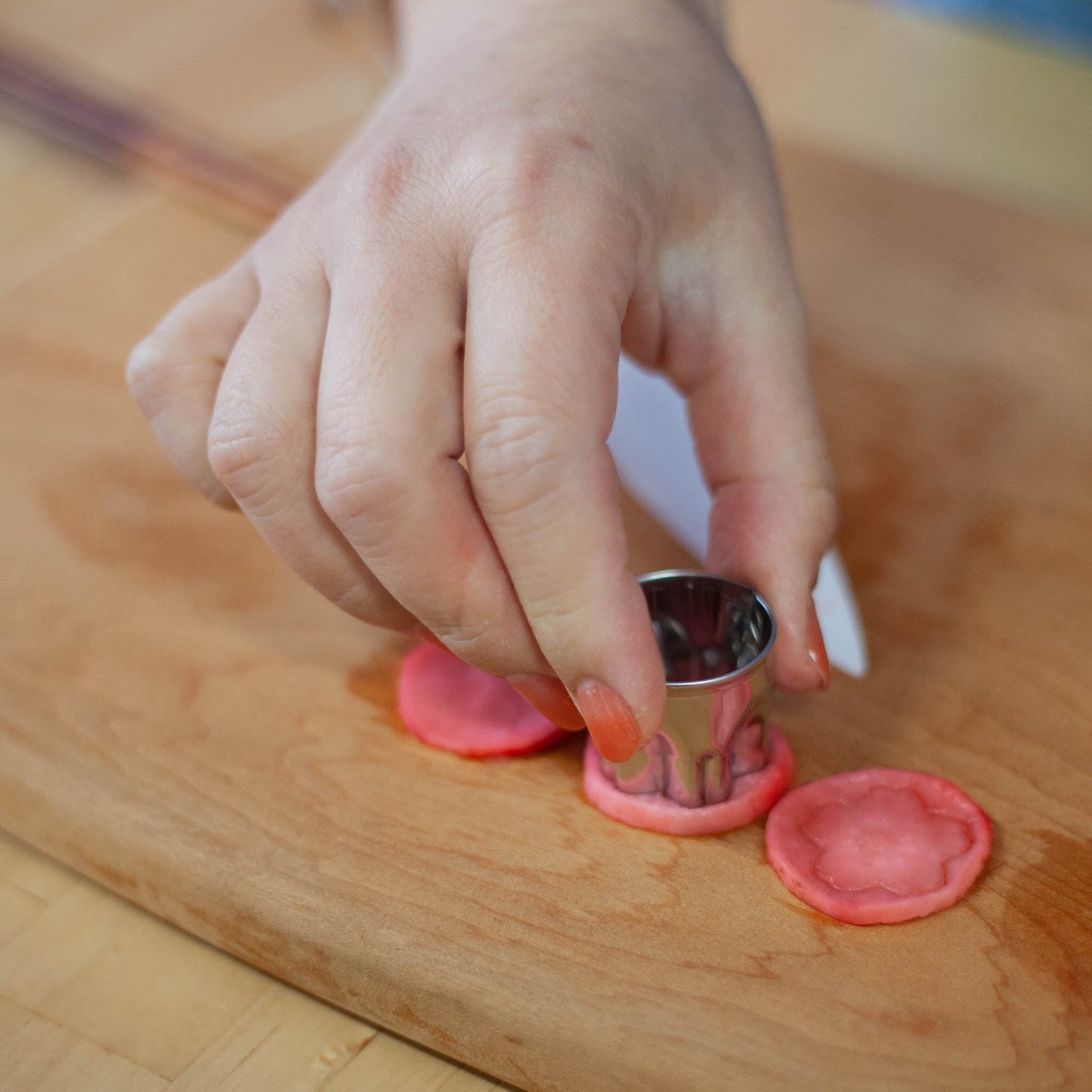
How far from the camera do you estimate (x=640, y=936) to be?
602 millimetres

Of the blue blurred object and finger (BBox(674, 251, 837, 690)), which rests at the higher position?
finger (BBox(674, 251, 837, 690))

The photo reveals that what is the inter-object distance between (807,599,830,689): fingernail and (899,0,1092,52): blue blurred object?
4.17 feet

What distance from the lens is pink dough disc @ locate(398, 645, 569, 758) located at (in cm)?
71

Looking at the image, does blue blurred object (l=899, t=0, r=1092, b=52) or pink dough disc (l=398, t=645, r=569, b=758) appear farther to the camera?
blue blurred object (l=899, t=0, r=1092, b=52)

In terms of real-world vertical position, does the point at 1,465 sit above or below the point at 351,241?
below

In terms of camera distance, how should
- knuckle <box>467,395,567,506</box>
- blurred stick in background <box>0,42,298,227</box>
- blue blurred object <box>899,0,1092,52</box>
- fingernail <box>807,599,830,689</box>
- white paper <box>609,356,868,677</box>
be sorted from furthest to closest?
blue blurred object <box>899,0,1092,52</box>, blurred stick in background <box>0,42,298,227</box>, white paper <box>609,356,868,677</box>, fingernail <box>807,599,830,689</box>, knuckle <box>467,395,567,506</box>

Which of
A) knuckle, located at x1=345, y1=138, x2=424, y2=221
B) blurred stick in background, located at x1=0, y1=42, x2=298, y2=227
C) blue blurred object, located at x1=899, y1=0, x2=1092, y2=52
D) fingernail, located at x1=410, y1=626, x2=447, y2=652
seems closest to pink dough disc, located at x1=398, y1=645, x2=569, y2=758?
fingernail, located at x1=410, y1=626, x2=447, y2=652

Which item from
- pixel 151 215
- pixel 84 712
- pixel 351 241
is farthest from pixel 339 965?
pixel 151 215

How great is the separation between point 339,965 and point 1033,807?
359mm

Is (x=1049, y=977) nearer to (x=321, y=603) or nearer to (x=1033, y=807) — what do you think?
(x=1033, y=807)

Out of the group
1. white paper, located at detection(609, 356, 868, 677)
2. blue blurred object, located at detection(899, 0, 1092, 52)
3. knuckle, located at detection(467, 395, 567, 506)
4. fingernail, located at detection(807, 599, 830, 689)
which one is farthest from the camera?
blue blurred object, located at detection(899, 0, 1092, 52)

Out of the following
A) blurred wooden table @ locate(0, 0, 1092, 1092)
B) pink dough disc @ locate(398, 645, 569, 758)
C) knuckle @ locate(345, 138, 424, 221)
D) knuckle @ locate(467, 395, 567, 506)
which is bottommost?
blurred wooden table @ locate(0, 0, 1092, 1092)

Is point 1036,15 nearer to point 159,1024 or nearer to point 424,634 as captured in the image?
point 424,634

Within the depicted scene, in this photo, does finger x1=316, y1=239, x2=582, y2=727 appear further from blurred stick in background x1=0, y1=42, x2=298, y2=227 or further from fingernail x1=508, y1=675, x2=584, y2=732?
blurred stick in background x1=0, y1=42, x2=298, y2=227
